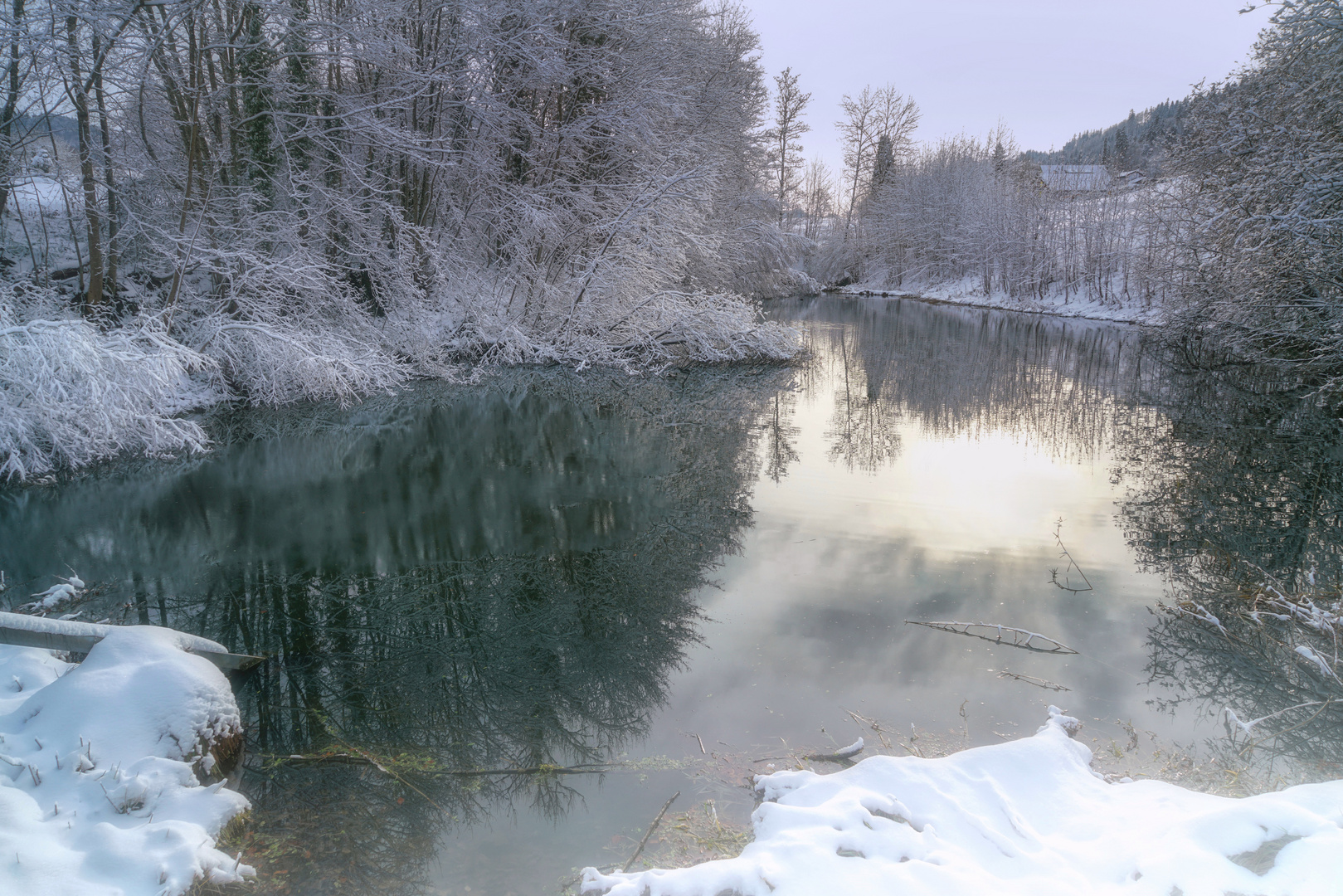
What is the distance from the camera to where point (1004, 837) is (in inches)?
126

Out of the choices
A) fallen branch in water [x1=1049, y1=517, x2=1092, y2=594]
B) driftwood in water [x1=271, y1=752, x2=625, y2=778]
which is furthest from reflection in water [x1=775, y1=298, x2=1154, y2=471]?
driftwood in water [x1=271, y1=752, x2=625, y2=778]

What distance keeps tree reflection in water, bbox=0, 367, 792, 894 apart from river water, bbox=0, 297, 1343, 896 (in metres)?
0.03

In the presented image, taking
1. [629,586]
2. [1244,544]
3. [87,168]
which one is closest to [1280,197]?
[1244,544]

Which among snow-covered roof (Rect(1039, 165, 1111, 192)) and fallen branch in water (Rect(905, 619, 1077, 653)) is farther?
snow-covered roof (Rect(1039, 165, 1111, 192))

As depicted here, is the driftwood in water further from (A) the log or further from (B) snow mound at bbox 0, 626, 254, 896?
(A) the log

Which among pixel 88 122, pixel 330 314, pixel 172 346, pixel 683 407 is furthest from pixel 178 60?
pixel 683 407

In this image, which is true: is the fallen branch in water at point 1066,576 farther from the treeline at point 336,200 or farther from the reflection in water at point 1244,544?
the treeline at point 336,200

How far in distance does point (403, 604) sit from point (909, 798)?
4.19 meters

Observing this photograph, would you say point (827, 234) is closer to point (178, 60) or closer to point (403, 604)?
point (178, 60)

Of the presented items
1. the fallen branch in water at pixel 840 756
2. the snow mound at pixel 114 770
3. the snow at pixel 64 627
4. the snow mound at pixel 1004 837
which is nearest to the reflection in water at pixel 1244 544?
the snow mound at pixel 1004 837

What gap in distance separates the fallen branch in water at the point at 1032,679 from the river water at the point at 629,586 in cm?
6

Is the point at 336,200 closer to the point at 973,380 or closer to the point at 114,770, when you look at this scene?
the point at 114,770

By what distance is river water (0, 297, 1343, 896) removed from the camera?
155 inches

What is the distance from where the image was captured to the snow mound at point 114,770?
296 cm
